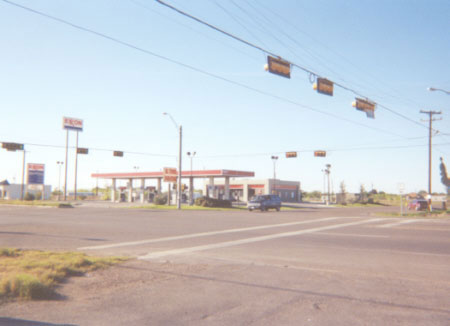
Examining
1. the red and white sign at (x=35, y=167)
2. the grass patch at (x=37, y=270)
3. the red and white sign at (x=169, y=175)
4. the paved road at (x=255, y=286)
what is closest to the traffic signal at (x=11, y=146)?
the red and white sign at (x=169, y=175)

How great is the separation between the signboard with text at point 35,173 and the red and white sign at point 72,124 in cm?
1194

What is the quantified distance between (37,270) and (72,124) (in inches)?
2179

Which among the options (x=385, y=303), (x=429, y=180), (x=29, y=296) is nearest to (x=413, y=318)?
(x=385, y=303)

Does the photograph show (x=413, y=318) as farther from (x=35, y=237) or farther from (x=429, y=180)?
(x=429, y=180)

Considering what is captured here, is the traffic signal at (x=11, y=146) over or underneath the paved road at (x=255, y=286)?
over

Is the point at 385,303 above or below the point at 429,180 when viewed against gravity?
below

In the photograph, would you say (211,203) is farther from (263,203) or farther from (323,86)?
(323,86)

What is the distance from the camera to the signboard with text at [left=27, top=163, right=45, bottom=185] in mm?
63312

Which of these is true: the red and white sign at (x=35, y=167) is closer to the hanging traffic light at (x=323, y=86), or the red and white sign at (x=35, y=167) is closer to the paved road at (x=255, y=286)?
the paved road at (x=255, y=286)

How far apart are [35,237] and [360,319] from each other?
1270 centimetres

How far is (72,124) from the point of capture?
191ft

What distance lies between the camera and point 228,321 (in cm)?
492

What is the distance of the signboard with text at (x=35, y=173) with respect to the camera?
2493 inches

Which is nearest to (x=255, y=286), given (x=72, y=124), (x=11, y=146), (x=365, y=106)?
(x=365, y=106)
